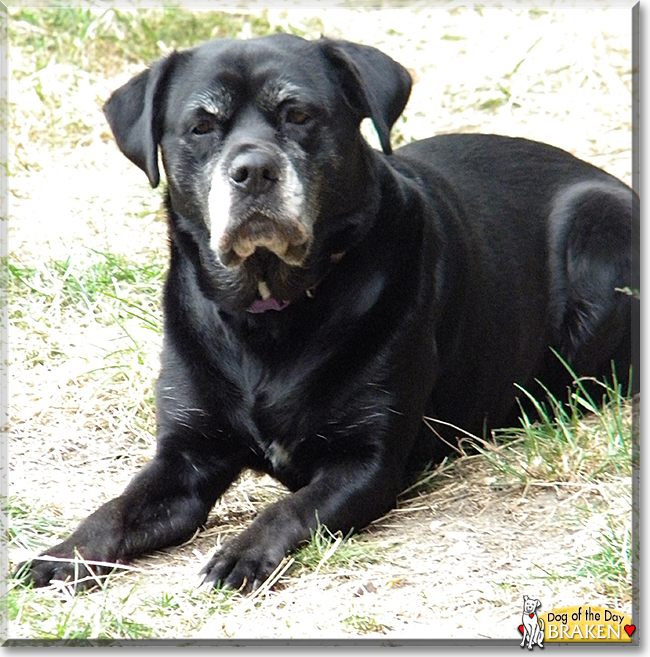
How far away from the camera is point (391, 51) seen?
726cm

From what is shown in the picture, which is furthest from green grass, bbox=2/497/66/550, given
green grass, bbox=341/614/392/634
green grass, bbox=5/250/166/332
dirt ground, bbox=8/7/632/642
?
green grass, bbox=5/250/166/332

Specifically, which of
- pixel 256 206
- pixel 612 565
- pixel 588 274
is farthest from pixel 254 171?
pixel 588 274

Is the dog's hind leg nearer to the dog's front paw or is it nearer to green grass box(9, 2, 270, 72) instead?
the dog's front paw

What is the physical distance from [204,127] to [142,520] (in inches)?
A: 44.6

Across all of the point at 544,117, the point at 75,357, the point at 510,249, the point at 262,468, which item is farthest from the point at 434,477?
the point at 544,117

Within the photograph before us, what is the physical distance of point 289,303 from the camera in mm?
3689

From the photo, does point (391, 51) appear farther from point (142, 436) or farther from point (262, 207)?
point (262, 207)

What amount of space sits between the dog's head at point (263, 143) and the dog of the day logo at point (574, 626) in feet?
4.00

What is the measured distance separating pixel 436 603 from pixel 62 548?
104cm

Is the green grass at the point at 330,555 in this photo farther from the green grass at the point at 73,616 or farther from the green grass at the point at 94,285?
the green grass at the point at 94,285

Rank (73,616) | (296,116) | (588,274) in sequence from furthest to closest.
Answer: (588,274) → (296,116) → (73,616)

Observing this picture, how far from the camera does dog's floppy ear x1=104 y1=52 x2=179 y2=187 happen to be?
364 centimetres

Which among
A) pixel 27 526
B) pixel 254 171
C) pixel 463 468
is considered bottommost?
pixel 463 468

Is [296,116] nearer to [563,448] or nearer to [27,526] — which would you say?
[563,448]
